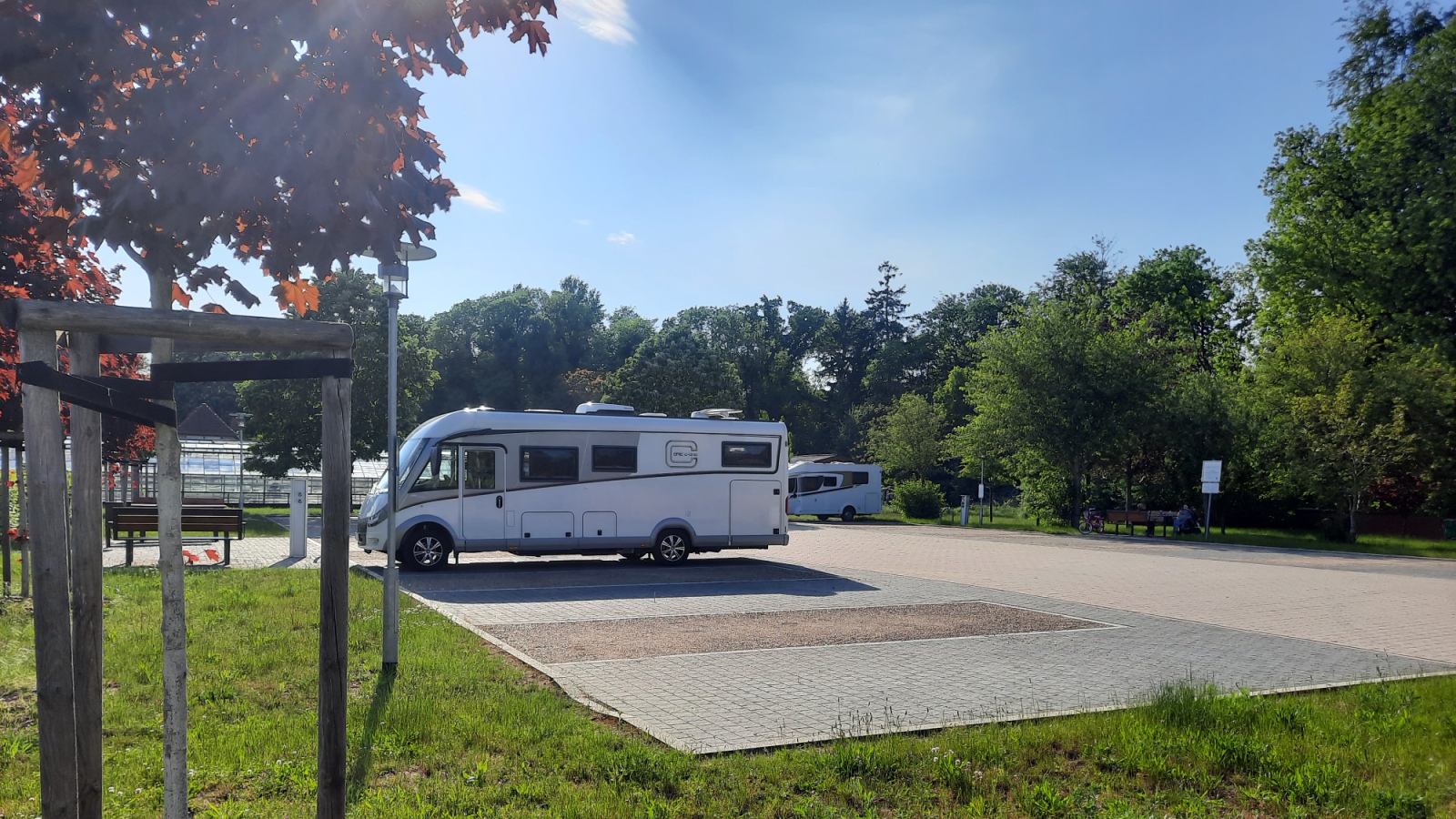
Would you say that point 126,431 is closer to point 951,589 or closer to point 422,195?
point 951,589

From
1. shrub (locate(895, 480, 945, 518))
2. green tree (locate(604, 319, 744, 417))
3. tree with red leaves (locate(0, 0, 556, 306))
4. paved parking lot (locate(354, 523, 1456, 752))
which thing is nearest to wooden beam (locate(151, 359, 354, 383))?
tree with red leaves (locate(0, 0, 556, 306))

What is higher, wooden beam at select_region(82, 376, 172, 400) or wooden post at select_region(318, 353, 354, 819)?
wooden beam at select_region(82, 376, 172, 400)

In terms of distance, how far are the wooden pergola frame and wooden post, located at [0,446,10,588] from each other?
8.72m

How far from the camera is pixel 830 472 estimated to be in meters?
43.1

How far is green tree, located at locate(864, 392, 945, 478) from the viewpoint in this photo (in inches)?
2106

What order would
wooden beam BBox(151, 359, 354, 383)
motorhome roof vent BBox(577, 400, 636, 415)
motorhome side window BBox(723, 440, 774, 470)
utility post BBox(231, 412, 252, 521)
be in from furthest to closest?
utility post BBox(231, 412, 252, 521)
motorhome side window BBox(723, 440, 774, 470)
motorhome roof vent BBox(577, 400, 636, 415)
wooden beam BBox(151, 359, 354, 383)

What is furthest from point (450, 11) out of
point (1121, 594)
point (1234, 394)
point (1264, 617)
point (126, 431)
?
point (1234, 394)

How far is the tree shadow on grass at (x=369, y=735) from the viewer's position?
16.1 feet

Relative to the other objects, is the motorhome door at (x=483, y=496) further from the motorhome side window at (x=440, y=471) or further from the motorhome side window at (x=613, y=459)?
the motorhome side window at (x=613, y=459)

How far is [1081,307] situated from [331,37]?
39103 mm

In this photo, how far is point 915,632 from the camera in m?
10.5

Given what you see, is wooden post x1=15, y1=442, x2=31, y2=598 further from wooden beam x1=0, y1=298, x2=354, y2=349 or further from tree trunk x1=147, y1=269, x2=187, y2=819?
wooden beam x1=0, y1=298, x2=354, y2=349

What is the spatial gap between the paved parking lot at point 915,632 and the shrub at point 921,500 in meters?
22.9

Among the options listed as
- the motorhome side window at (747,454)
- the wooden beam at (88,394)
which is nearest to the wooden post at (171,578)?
the wooden beam at (88,394)
